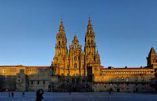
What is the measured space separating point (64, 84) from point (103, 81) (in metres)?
15.9

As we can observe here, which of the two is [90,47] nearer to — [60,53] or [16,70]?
[60,53]

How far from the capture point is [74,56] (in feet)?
464

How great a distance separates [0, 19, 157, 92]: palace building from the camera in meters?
133

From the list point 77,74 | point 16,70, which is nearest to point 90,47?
point 77,74

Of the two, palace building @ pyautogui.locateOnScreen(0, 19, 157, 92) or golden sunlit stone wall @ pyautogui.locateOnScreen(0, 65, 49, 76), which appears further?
golden sunlit stone wall @ pyautogui.locateOnScreen(0, 65, 49, 76)

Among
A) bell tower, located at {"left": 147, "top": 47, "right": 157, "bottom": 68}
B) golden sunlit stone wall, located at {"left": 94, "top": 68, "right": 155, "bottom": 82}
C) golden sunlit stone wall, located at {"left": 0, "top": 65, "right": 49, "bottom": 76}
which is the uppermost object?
bell tower, located at {"left": 147, "top": 47, "right": 157, "bottom": 68}

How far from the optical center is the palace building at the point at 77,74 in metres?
133

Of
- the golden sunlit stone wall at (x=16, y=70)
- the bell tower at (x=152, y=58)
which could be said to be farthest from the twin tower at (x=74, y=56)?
the bell tower at (x=152, y=58)

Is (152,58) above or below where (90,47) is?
below

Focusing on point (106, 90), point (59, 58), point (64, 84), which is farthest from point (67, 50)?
point (106, 90)

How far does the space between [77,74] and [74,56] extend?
7.78m

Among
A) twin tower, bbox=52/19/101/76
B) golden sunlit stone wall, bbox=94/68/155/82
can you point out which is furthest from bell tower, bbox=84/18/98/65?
golden sunlit stone wall, bbox=94/68/155/82

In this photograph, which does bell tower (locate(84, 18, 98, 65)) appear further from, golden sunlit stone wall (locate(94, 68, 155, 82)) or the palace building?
golden sunlit stone wall (locate(94, 68, 155, 82))

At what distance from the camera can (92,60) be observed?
456 feet
